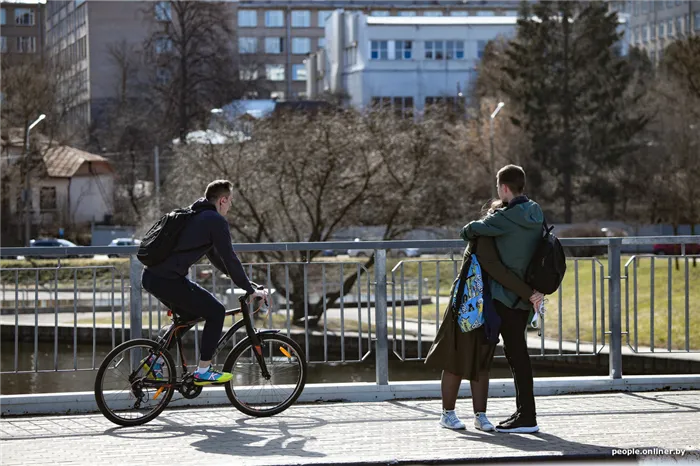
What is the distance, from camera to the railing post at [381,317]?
430 inches

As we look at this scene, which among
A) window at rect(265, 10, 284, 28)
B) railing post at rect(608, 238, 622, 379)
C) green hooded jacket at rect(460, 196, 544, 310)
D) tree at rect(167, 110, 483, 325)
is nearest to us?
green hooded jacket at rect(460, 196, 544, 310)

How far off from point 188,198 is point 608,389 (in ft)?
96.4

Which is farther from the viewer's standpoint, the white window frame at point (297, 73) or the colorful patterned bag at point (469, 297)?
the white window frame at point (297, 73)

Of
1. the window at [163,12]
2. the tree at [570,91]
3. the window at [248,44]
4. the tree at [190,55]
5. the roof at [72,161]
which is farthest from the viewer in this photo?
the window at [248,44]

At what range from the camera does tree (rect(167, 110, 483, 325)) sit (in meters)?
39.4

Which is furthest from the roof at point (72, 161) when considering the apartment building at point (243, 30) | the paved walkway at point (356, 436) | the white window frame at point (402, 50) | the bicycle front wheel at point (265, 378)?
the paved walkway at point (356, 436)

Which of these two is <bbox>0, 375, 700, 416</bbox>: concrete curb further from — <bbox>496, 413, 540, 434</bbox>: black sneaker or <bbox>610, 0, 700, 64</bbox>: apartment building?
<bbox>610, 0, 700, 64</bbox>: apartment building

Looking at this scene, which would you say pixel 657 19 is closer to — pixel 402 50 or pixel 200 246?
pixel 402 50

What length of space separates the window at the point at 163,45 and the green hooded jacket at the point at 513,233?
7416cm

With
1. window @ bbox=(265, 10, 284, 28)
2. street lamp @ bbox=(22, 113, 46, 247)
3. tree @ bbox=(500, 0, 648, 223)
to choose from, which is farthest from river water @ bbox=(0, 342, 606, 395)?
window @ bbox=(265, 10, 284, 28)

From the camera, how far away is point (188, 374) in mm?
9859

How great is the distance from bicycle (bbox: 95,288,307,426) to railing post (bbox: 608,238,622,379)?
9.77 ft

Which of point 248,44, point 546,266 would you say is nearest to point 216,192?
point 546,266

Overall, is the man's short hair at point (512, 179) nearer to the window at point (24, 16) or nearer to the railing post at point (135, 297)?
the railing post at point (135, 297)
